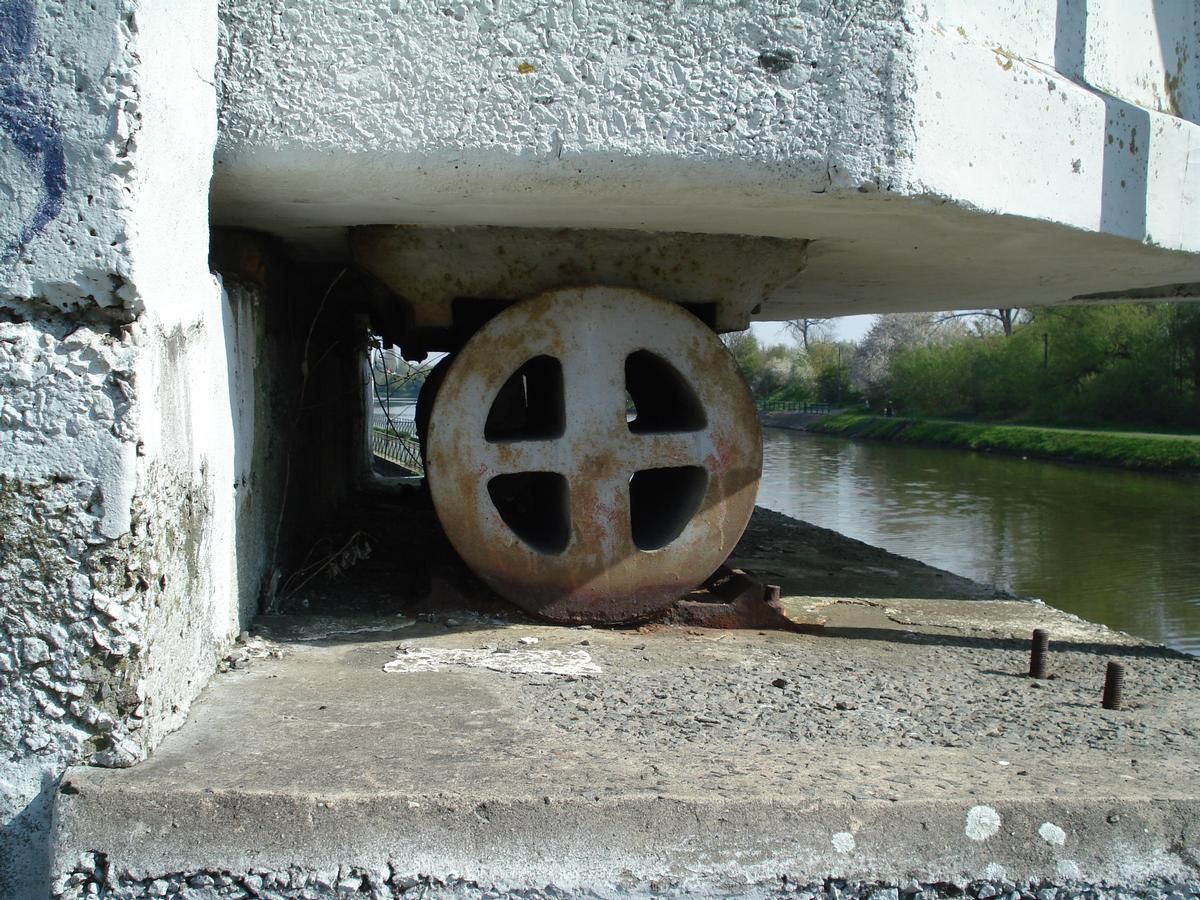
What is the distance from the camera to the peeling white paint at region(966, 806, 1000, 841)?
2.50 m

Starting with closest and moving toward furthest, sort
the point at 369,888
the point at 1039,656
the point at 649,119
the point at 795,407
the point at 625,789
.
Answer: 1. the point at 369,888
2. the point at 625,789
3. the point at 649,119
4. the point at 1039,656
5. the point at 795,407

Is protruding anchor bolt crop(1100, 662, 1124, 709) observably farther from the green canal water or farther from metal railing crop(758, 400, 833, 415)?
metal railing crop(758, 400, 833, 415)

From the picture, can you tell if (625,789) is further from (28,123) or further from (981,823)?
(28,123)

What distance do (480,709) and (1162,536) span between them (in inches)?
688

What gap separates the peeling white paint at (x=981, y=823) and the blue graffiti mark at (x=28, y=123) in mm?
2424

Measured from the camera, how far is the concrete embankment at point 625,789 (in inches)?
93.5

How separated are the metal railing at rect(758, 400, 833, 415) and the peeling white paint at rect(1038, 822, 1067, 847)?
49443 mm

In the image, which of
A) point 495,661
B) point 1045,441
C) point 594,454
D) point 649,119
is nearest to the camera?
point 649,119

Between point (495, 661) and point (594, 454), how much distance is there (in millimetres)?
1062

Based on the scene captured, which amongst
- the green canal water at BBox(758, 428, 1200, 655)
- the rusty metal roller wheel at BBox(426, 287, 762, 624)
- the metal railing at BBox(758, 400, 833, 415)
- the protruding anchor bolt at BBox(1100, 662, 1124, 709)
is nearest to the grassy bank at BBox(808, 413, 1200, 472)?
the green canal water at BBox(758, 428, 1200, 655)

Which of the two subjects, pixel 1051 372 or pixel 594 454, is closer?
pixel 594 454

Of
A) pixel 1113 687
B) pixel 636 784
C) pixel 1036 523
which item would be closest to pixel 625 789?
pixel 636 784

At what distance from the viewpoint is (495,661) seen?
362 centimetres

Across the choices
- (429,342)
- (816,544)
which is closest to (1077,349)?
(816,544)
